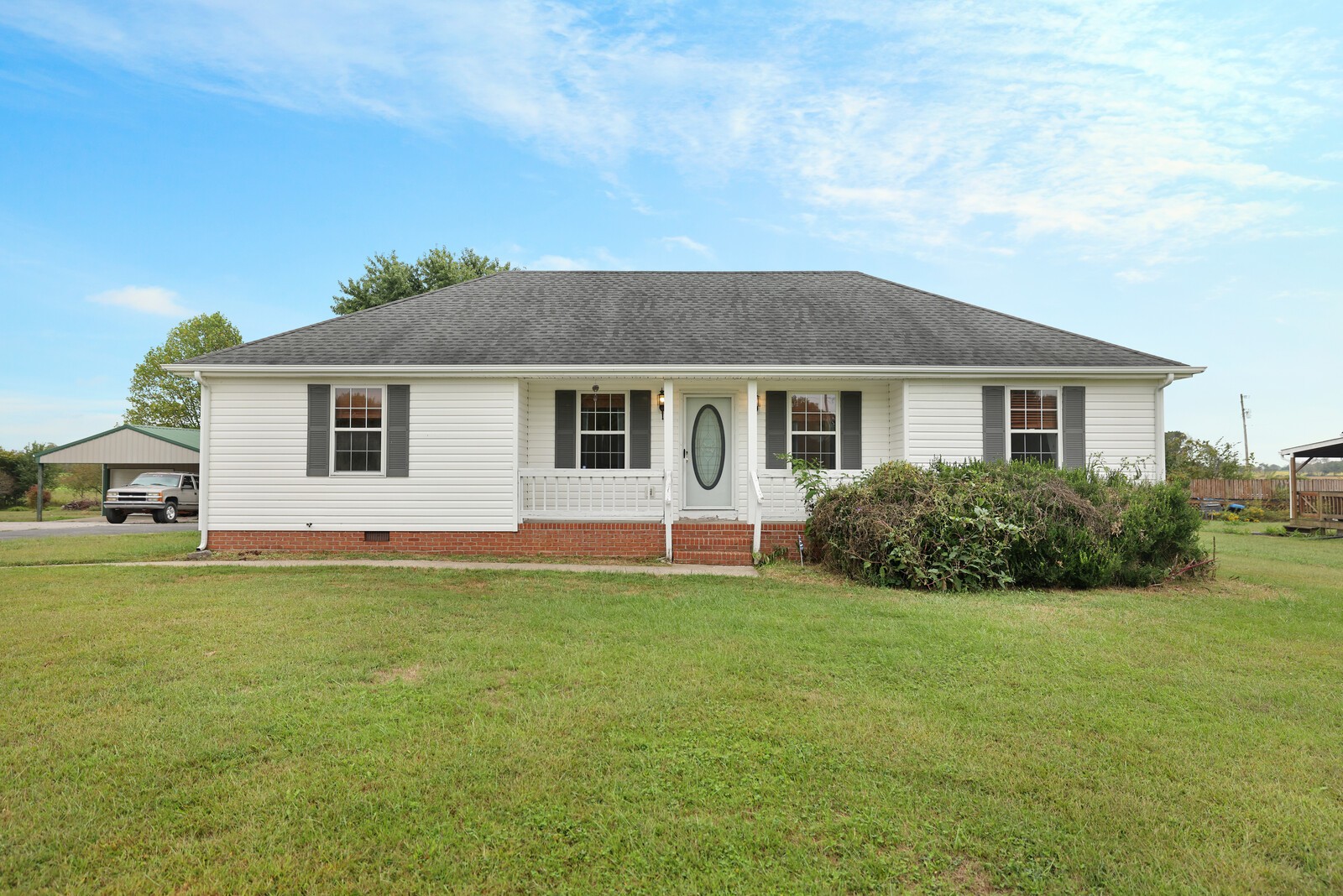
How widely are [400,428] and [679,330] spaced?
17.4 ft

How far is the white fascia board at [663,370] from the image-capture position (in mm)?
11008

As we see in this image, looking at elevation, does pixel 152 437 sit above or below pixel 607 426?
above

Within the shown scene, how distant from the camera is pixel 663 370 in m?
11.0

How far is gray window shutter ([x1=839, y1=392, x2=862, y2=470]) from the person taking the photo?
12.1 meters

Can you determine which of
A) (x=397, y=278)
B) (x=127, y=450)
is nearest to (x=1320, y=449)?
(x=397, y=278)

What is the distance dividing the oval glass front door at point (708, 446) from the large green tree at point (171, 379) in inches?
1577

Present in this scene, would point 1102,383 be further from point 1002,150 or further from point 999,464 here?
point 1002,150

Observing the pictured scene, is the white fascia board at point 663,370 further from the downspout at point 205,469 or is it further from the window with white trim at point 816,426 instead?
the window with white trim at point 816,426

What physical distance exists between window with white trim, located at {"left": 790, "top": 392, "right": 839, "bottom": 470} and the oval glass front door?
53.4 inches

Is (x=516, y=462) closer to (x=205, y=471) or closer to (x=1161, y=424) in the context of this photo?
(x=205, y=471)

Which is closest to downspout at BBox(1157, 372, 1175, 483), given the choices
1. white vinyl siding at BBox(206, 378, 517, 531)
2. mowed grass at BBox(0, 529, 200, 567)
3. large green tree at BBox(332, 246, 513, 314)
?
white vinyl siding at BBox(206, 378, 517, 531)

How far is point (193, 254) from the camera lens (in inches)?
853

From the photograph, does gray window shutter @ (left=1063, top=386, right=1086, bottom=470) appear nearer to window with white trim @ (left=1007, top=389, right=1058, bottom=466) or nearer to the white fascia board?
window with white trim @ (left=1007, top=389, right=1058, bottom=466)

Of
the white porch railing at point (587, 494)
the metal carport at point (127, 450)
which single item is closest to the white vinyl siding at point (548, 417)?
the white porch railing at point (587, 494)
